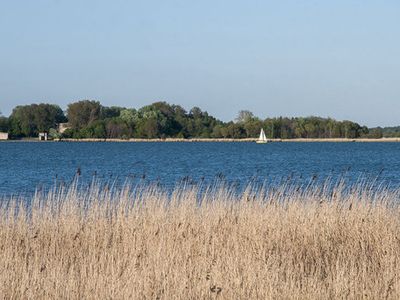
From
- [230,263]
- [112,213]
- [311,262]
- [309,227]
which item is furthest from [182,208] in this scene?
[230,263]

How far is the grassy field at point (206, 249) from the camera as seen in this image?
9.05 meters

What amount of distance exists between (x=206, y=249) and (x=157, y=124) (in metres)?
139

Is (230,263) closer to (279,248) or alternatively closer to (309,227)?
(279,248)

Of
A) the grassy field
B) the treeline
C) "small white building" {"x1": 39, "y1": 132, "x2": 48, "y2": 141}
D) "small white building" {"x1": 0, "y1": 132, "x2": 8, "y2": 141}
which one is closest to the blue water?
the grassy field

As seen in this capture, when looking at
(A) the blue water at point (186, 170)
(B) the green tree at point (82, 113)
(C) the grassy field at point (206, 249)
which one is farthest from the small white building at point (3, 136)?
(C) the grassy field at point (206, 249)

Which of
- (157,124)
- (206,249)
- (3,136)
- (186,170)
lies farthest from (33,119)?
(206,249)

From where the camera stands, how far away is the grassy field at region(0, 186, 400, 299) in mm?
9047

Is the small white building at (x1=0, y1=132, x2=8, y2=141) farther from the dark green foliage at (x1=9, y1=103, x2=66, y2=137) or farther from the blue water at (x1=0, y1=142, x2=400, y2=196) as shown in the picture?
the blue water at (x1=0, y1=142, x2=400, y2=196)

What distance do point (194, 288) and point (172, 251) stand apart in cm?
190

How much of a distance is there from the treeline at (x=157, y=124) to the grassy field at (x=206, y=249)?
5382 inches

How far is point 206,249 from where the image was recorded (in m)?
10.9

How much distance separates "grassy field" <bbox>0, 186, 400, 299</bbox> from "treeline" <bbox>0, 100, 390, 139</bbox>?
13671 cm

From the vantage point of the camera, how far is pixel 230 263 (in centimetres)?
970

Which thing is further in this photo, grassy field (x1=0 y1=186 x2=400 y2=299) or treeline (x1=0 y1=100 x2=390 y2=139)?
treeline (x1=0 y1=100 x2=390 y2=139)
